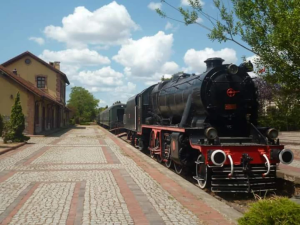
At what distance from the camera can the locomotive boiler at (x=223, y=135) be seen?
25.6 ft

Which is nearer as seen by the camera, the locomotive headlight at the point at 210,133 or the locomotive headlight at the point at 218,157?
the locomotive headlight at the point at 218,157

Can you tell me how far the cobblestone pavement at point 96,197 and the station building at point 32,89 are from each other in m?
18.4

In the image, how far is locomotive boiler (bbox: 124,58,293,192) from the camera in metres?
7.79

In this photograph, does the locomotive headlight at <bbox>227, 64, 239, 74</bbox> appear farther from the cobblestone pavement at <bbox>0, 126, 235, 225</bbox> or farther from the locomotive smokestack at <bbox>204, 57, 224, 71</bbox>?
the cobblestone pavement at <bbox>0, 126, 235, 225</bbox>

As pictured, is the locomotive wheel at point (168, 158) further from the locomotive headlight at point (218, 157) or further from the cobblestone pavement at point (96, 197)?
the locomotive headlight at point (218, 157)

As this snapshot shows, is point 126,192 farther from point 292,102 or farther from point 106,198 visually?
point 292,102

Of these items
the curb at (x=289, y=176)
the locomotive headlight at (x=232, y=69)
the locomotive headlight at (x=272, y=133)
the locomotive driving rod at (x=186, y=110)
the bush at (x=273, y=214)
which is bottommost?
the curb at (x=289, y=176)

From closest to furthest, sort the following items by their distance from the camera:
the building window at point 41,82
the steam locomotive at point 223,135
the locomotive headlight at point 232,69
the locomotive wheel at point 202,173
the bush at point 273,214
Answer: the bush at point 273,214, the steam locomotive at point 223,135, the locomotive wheel at point 202,173, the locomotive headlight at point 232,69, the building window at point 41,82

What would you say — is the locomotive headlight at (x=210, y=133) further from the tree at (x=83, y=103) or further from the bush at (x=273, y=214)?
the tree at (x=83, y=103)

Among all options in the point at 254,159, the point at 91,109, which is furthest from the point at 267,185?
the point at 91,109

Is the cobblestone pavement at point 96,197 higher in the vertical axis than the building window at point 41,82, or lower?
lower

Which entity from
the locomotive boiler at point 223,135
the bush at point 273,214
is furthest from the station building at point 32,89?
the bush at point 273,214

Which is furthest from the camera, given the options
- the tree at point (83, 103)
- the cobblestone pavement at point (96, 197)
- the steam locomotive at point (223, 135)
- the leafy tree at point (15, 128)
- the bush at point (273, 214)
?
the tree at point (83, 103)

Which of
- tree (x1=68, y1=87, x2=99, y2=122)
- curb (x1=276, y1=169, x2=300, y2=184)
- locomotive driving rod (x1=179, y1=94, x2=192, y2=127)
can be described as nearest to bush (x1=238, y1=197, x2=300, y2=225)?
curb (x1=276, y1=169, x2=300, y2=184)
